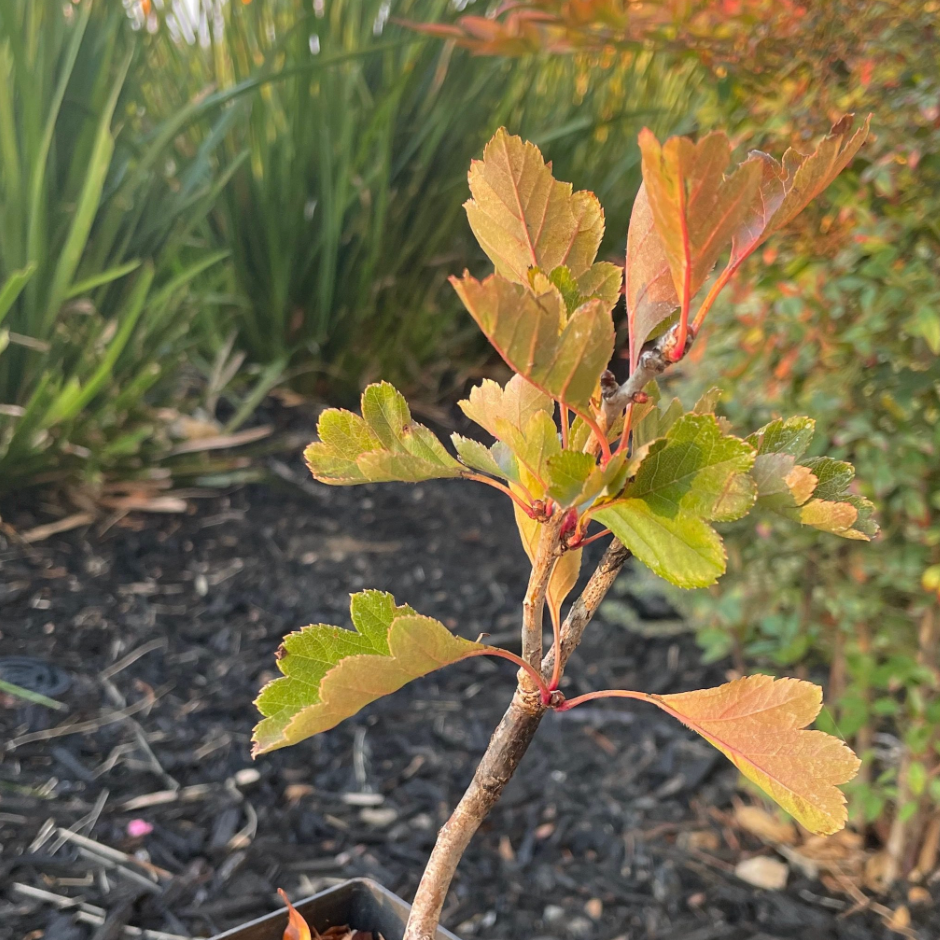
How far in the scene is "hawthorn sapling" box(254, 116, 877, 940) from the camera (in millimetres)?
321

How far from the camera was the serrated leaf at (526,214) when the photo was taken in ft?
1.28

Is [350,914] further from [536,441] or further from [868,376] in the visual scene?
[868,376]

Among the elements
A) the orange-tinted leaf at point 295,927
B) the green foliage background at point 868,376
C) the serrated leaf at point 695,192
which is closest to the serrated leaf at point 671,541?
the serrated leaf at point 695,192

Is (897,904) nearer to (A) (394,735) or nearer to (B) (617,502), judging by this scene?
(A) (394,735)

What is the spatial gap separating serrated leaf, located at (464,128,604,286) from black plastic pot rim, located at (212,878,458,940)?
0.43m

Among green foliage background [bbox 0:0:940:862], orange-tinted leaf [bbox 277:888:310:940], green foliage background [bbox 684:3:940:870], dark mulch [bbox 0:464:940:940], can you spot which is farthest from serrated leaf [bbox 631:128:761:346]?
dark mulch [bbox 0:464:940:940]

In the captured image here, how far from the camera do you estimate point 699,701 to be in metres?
0.41

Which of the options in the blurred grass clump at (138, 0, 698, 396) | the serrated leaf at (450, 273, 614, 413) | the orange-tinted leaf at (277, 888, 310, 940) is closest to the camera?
the serrated leaf at (450, 273, 614, 413)

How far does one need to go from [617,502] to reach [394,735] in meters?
1.04

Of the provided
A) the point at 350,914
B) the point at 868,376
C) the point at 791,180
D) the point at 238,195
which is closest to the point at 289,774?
the point at 350,914

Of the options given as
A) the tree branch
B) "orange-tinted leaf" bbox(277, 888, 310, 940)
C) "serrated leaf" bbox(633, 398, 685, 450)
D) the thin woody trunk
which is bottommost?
"orange-tinted leaf" bbox(277, 888, 310, 940)

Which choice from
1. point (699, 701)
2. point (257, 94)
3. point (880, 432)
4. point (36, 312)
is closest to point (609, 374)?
point (699, 701)

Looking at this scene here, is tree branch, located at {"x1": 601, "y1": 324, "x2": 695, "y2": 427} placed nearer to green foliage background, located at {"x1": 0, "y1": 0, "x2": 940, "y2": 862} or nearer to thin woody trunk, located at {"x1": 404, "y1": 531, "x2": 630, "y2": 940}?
thin woody trunk, located at {"x1": 404, "y1": 531, "x2": 630, "y2": 940}

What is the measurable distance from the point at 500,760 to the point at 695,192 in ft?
0.97
